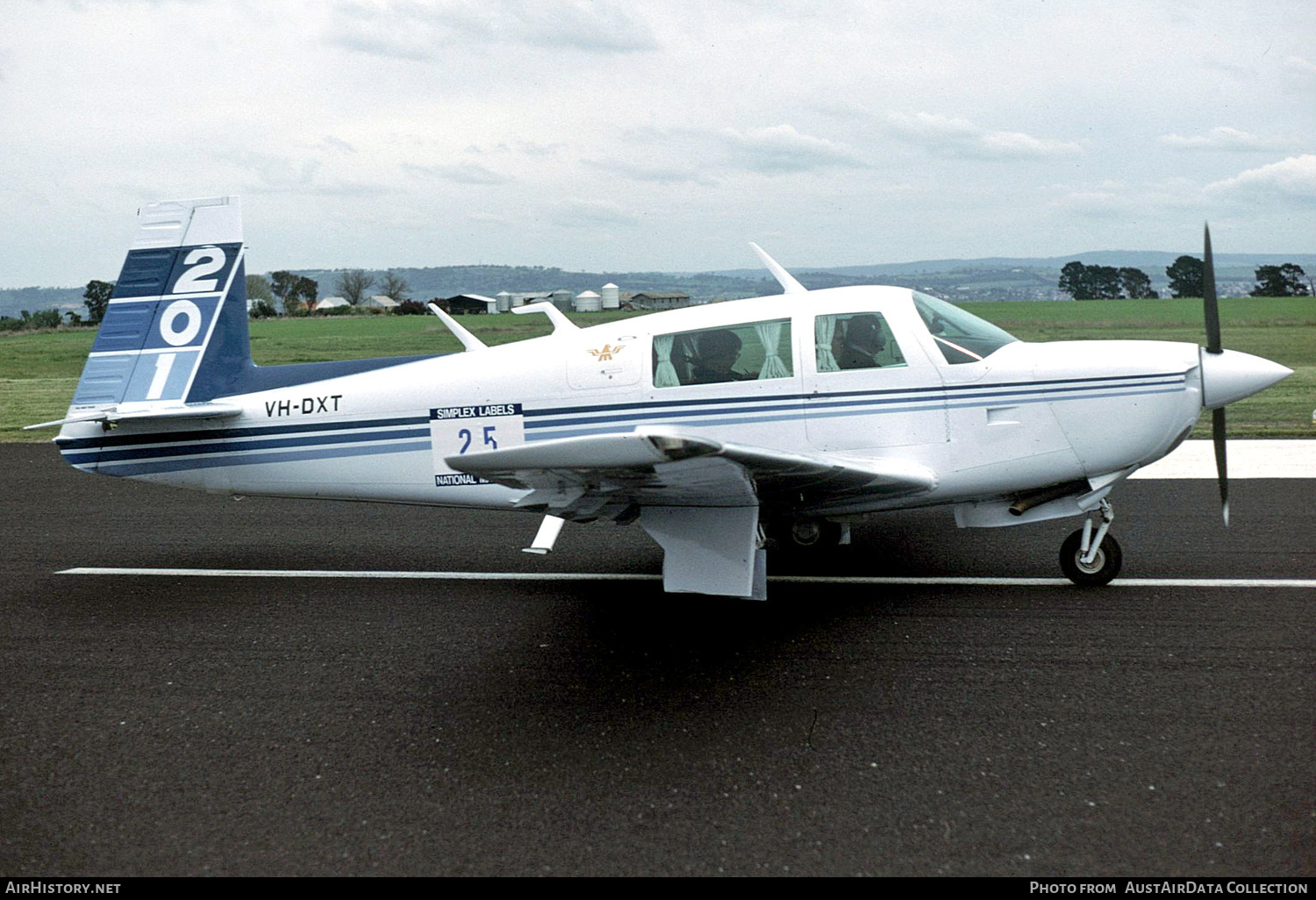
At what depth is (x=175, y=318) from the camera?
7.61 meters

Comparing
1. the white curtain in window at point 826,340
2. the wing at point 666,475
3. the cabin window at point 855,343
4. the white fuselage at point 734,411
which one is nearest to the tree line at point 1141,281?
the white fuselage at point 734,411

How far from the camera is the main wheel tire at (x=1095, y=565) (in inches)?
257

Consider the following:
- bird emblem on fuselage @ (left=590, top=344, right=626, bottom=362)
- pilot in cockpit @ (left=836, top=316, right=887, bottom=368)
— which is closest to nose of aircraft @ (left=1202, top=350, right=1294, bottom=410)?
pilot in cockpit @ (left=836, top=316, right=887, bottom=368)

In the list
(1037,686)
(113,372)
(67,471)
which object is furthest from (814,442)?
(67,471)

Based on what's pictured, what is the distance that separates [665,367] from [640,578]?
1.67 m

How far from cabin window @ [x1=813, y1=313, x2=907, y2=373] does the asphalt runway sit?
1558mm

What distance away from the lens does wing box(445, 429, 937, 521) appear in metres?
3.99

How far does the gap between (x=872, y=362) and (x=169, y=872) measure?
464 cm

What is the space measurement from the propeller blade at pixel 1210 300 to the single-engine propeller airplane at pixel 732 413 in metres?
0.01

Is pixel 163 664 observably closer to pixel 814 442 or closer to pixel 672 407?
pixel 672 407

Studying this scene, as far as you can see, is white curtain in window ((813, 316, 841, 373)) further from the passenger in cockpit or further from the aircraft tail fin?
the aircraft tail fin

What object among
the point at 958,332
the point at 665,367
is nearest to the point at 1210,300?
the point at 958,332

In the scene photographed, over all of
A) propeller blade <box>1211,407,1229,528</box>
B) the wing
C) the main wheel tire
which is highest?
the wing

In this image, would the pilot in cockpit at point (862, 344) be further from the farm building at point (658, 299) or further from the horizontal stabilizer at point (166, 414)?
the horizontal stabilizer at point (166, 414)
